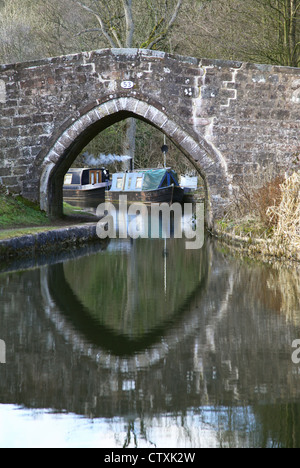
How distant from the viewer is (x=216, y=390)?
13.5 ft

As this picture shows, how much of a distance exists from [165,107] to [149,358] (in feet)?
27.6

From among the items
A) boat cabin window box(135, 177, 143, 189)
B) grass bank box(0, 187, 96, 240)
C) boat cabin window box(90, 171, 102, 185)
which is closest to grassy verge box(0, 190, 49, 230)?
grass bank box(0, 187, 96, 240)

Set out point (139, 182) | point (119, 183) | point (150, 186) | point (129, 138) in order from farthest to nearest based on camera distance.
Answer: point (129, 138)
point (119, 183)
point (139, 182)
point (150, 186)

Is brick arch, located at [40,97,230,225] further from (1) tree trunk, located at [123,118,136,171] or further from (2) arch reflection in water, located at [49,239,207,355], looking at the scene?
(1) tree trunk, located at [123,118,136,171]

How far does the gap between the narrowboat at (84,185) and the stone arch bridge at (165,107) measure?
14617 millimetres

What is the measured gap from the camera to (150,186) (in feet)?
75.9

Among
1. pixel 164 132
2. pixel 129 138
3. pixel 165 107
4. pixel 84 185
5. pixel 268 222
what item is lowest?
pixel 84 185

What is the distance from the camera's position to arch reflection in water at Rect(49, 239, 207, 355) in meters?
5.63

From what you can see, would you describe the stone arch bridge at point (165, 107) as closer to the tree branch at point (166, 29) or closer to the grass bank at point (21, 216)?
the grass bank at point (21, 216)

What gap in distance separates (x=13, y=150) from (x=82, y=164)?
1760cm

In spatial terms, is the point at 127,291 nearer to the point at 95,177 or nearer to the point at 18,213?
the point at 18,213

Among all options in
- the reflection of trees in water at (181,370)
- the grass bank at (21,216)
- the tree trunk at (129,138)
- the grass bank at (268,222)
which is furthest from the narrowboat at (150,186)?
the reflection of trees in water at (181,370)

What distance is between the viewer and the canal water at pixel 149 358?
3.58m

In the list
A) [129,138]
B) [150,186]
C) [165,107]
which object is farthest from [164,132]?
[129,138]
